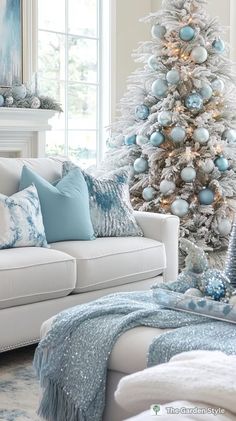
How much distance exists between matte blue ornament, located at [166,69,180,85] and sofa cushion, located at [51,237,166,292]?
1.57 metres

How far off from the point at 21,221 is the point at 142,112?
2104 mm

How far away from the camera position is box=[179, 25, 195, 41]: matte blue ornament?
5215 millimetres

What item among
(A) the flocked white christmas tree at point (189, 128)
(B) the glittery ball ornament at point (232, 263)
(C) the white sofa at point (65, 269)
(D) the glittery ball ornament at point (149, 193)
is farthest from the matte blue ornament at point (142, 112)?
(B) the glittery ball ornament at point (232, 263)

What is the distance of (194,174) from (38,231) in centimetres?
178

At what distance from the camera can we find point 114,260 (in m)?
3.75

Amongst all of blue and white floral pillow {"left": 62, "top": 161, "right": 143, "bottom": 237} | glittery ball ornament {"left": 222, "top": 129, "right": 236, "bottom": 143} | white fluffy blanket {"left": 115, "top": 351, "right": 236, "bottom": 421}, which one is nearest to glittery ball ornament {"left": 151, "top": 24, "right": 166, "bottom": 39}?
glittery ball ornament {"left": 222, "top": 129, "right": 236, "bottom": 143}

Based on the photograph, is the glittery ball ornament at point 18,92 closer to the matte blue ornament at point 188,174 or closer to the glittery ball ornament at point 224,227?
the matte blue ornament at point 188,174

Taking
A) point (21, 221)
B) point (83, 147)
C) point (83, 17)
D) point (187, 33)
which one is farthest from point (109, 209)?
point (83, 17)

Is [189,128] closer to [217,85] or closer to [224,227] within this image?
[217,85]

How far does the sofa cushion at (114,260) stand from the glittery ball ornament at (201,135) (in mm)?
1297

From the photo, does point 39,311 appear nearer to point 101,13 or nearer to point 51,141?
point 51,141

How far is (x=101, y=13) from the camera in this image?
20.9ft

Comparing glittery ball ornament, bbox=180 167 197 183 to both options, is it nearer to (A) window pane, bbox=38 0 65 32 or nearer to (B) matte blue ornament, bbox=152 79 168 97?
(B) matte blue ornament, bbox=152 79 168 97

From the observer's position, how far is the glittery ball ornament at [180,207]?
5.16 m
